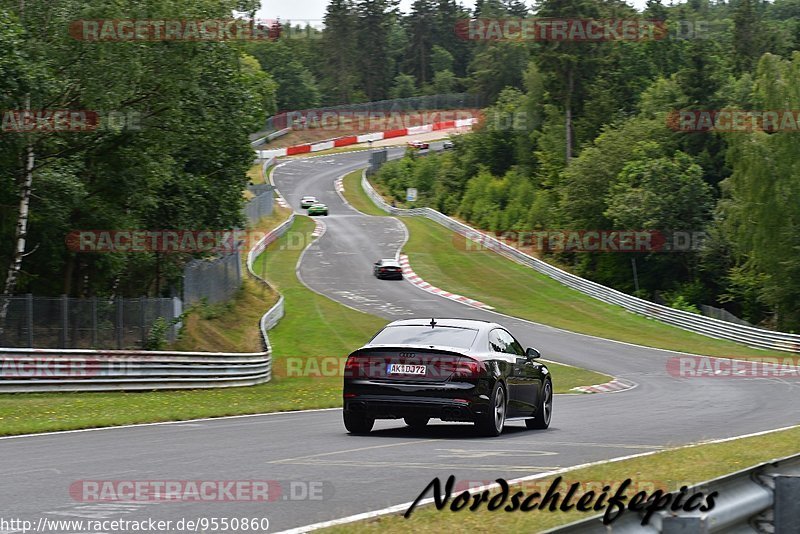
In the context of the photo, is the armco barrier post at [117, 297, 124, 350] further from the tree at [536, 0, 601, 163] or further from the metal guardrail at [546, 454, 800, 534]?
the tree at [536, 0, 601, 163]

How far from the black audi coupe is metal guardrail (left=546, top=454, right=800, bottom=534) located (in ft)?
22.2

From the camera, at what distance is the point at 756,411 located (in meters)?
20.6

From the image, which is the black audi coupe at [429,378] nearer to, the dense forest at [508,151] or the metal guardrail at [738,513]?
the metal guardrail at [738,513]

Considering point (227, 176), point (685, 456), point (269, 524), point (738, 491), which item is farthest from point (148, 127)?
point (738, 491)

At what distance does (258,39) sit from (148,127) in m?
8.45

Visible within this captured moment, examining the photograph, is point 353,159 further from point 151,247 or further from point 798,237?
point 151,247

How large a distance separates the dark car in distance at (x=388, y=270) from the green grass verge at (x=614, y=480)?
46.6 m

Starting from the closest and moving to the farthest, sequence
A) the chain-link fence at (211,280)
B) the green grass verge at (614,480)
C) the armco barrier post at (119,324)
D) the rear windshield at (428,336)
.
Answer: the green grass verge at (614,480), the rear windshield at (428,336), the armco barrier post at (119,324), the chain-link fence at (211,280)

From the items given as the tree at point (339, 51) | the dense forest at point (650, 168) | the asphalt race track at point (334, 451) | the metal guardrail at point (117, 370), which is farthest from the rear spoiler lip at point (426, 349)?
the tree at point (339, 51)

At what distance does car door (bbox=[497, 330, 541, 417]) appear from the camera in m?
14.8

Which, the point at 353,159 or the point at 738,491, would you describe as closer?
the point at 738,491

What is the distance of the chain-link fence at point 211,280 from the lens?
1481 inches

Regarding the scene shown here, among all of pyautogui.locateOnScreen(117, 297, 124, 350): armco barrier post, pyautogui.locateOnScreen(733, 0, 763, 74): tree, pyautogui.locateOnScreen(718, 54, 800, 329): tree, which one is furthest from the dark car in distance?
pyautogui.locateOnScreen(733, 0, 763, 74): tree

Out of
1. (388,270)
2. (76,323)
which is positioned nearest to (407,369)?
(76,323)
